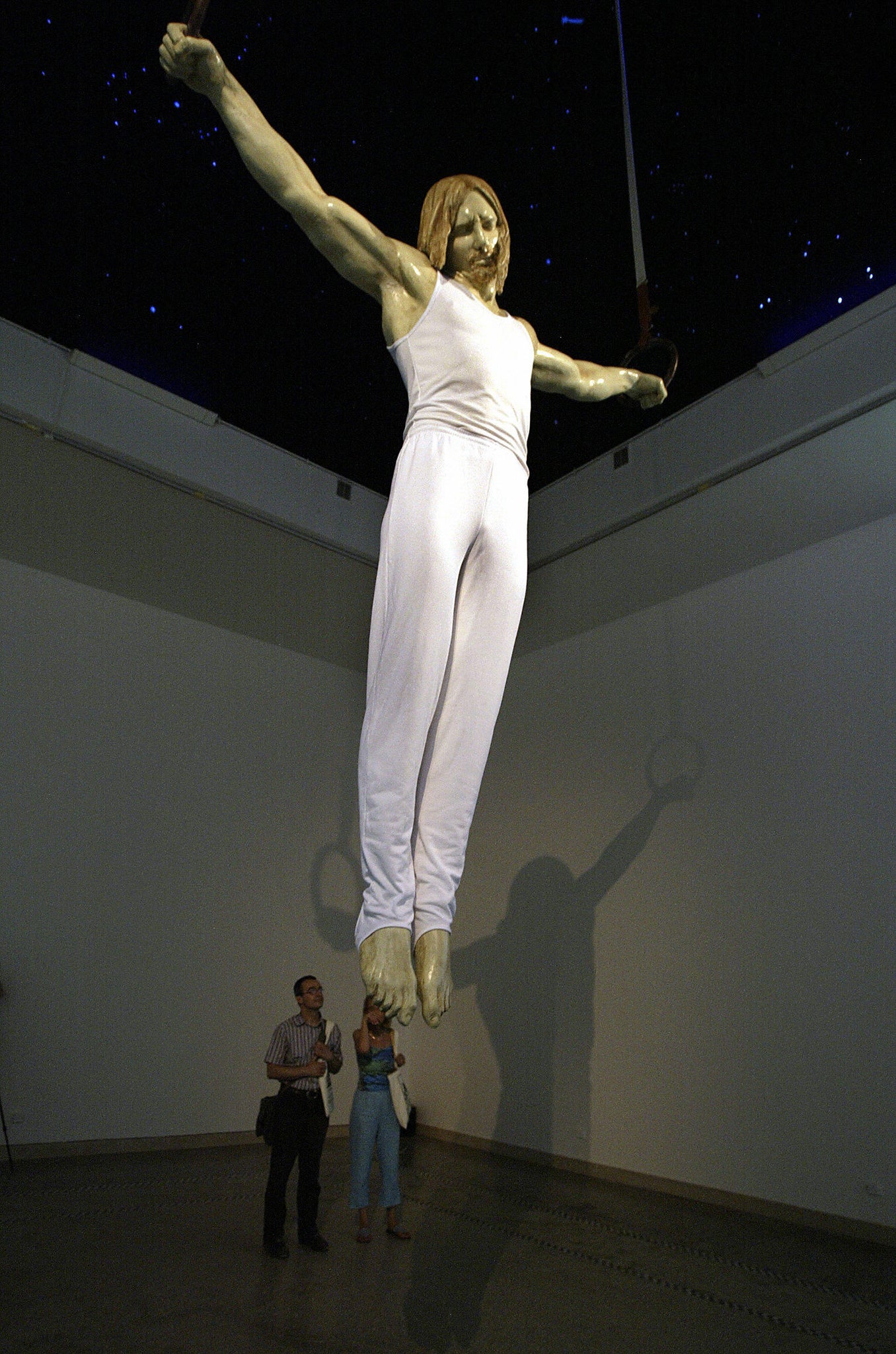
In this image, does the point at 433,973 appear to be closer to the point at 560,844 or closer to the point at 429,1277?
the point at 429,1277

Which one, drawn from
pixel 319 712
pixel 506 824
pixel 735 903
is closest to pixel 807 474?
pixel 735 903

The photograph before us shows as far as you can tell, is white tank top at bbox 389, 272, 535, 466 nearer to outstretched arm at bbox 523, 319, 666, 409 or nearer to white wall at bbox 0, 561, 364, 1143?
outstretched arm at bbox 523, 319, 666, 409

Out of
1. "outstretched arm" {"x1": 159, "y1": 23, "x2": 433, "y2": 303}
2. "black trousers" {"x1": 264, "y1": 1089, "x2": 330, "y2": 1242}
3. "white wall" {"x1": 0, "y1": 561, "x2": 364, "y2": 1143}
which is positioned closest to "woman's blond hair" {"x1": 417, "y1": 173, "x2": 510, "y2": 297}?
"outstretched arm" {"x1": 159, "y1": 23, "x2": 433, "y2": 303}

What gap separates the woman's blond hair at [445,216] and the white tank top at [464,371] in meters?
0.11

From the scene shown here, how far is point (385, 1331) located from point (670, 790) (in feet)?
12.6

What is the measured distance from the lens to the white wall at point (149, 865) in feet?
20.2

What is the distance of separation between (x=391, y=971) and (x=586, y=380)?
187cm

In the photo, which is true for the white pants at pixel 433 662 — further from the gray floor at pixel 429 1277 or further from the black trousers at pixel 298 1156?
the black trousers at pixel 298 1156

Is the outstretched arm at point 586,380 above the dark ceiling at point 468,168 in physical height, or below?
below

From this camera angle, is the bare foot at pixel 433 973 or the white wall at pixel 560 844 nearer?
the bare foot at pixel 433 973

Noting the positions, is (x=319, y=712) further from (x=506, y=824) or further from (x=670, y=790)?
(x=670, y=790)

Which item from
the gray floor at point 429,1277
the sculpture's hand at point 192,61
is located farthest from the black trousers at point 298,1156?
the sculpture's hand at point 192,61

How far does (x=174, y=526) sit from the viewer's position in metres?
7.28

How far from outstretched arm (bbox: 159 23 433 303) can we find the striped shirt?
396 cm
